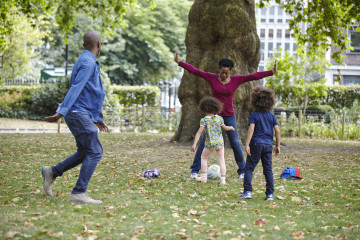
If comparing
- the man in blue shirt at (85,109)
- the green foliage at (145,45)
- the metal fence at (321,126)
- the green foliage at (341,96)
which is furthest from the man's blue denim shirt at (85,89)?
the green foliage at (145,45)

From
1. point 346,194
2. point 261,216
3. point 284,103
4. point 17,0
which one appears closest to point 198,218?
point 261,216

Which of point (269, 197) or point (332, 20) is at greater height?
point (332, 20)

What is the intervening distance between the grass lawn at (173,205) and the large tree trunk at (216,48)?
2.73 m

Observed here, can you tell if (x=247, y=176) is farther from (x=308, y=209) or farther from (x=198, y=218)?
(x=198, y=218)

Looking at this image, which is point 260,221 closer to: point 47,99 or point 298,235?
point 298,235

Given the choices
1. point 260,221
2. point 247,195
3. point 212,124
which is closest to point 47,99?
point 212,124

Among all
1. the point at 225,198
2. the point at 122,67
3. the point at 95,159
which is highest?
the point at 122,67

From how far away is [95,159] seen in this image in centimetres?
612

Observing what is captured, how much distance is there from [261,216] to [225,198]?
3.96 ft

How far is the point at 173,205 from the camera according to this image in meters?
6.42

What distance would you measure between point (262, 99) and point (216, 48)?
719cm

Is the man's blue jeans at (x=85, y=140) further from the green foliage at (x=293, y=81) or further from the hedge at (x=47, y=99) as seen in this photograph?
the green foliage at (x=293, y=81)

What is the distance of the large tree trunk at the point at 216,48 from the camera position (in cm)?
1336

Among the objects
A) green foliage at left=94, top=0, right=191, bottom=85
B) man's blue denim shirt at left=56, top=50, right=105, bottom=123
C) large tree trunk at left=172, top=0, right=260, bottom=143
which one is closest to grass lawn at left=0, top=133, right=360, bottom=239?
man's blue denim shirt at left=56, top=50, right=105, bottom=123
